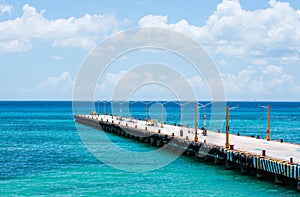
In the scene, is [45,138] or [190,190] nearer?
[190,190]

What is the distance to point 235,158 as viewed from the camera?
52.1m

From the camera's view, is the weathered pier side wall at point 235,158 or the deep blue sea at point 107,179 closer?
the weathered pier side wall at point 235,158

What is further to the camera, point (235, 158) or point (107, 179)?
point (235, 158)

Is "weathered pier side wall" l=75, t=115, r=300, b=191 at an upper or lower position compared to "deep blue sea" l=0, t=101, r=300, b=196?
upper

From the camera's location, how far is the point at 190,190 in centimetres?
4488

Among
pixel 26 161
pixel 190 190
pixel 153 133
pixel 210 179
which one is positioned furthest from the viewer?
pixel 153 133

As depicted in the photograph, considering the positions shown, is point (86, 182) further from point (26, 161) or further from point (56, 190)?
point (26, 161)

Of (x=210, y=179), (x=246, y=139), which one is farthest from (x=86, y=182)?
(x=246, y=139)

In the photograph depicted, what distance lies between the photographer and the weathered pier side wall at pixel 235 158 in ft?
142

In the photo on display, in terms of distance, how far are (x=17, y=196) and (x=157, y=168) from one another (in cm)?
1869

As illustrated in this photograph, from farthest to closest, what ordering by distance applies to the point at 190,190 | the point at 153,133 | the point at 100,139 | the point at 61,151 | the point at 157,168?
the point at 100,139, the point at 153,133, the point at 61,151, the point at 157,168, the point at 190,190

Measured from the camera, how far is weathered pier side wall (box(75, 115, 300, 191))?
43219mm

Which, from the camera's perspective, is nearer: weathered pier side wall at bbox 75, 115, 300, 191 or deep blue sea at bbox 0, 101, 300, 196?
weathered pier side wall at bbox 75, 115, 300, 191

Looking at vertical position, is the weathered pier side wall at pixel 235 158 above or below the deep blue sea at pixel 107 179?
above
